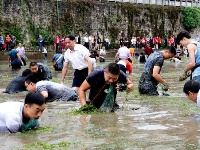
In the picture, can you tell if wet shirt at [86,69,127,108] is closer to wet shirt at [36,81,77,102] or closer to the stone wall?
wet shirt at [36,81,77,102]

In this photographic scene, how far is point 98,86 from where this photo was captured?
9102mm

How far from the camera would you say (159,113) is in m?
9.37

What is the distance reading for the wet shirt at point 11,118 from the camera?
7.08 metres

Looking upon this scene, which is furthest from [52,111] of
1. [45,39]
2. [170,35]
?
[170,35]

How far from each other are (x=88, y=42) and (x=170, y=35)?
17.2m

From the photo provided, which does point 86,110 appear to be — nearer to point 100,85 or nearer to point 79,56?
point 100,85

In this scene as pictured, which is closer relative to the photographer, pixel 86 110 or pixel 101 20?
pixel 86 110

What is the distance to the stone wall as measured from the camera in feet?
123

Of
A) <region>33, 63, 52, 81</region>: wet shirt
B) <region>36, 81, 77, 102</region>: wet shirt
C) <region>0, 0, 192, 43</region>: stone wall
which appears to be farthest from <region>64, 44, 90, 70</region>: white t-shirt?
<region>0, 0, 192, 43</region>: stone wall

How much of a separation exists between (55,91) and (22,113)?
376cm

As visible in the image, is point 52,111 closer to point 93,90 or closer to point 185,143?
point 93,90

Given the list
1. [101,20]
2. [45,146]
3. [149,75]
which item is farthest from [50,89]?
[101,20]

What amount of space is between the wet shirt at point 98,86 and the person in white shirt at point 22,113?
1909 millimetres

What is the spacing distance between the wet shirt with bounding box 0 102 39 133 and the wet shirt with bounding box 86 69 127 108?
2.04 metres
